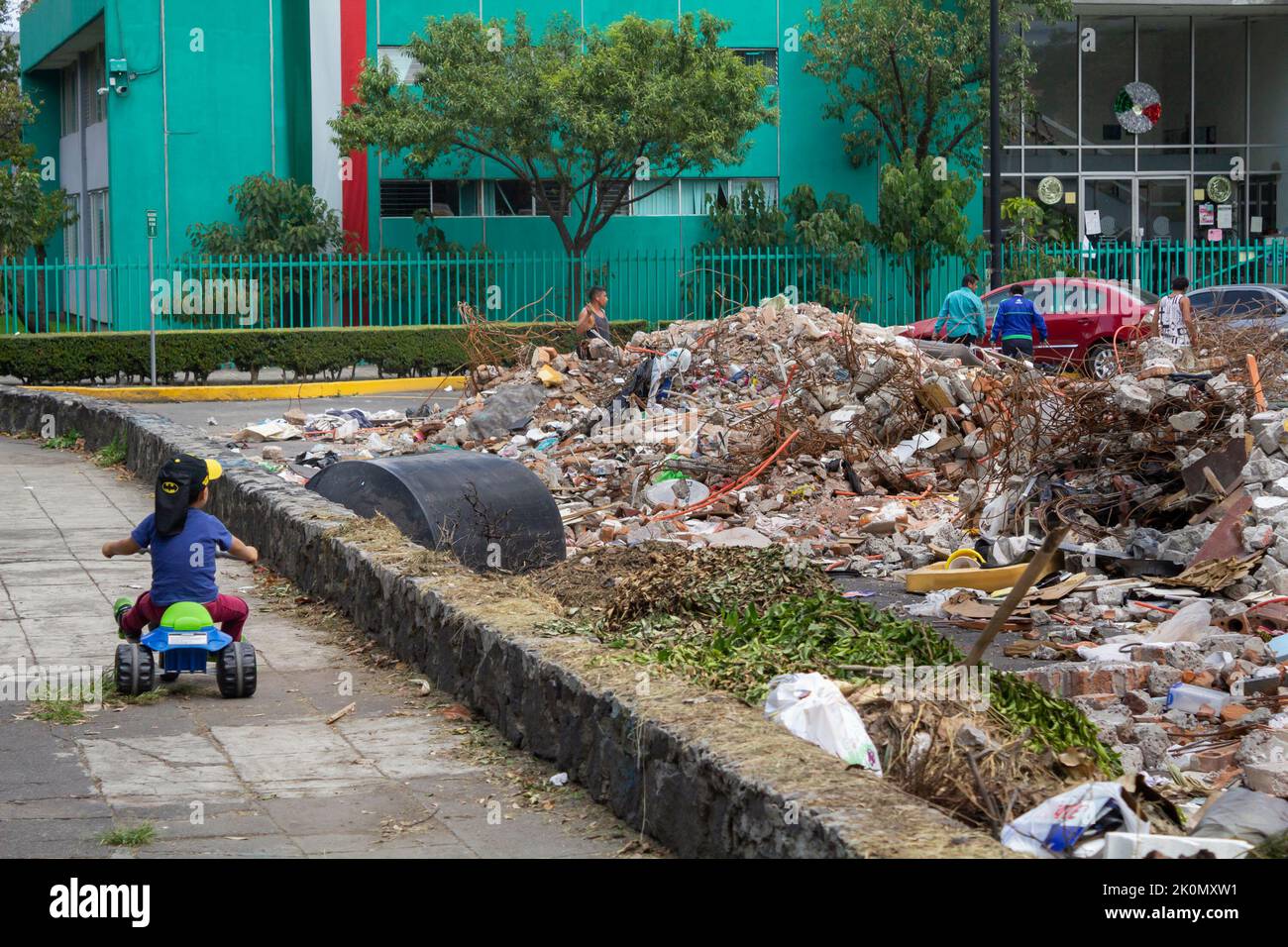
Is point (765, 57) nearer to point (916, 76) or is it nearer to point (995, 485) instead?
point (916, 76)

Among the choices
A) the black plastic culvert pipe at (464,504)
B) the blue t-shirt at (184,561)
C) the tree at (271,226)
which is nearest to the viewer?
the blue t-shirt at (184,561)

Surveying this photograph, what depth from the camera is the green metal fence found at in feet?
86.4

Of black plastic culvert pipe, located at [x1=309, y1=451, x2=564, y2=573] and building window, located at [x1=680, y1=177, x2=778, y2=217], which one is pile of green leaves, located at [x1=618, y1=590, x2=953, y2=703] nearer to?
black plastic culvert pipe, located at [x1=309, y1=451, x2=564, y2=573]

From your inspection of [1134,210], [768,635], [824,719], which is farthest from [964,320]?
[1134,210]

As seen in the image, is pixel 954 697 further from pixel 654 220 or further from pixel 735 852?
pixel 654 220

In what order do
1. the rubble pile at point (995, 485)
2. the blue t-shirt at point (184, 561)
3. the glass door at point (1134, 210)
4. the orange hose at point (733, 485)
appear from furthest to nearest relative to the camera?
1. the glass door at point (1134, 210)
2. the orange hose at point (733, 485)
3. the rubble pile at point (995, 485)
4. the blue t-shirt at point (184, 561)

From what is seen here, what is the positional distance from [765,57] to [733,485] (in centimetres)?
2066

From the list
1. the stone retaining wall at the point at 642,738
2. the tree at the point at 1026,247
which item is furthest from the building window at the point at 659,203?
the stone retaining wall at the point at 642,738

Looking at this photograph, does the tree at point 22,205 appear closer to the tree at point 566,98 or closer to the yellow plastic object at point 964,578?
the tree at point 566,98

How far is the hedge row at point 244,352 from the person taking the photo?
955 inches

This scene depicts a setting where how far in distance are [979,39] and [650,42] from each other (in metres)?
7.17

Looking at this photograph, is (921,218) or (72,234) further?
(72,234)

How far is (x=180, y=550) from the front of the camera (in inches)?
271

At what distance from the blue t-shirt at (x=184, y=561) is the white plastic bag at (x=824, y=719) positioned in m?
2.84
